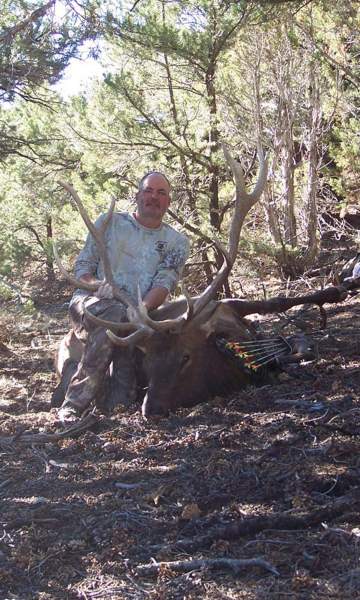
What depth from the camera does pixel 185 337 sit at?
5238 mm

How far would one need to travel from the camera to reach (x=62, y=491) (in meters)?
3.88

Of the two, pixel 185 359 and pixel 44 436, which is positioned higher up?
pixel 185 359

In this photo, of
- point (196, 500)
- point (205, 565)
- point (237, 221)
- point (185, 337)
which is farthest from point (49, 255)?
point (205, 565)

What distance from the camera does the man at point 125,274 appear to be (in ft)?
17.1

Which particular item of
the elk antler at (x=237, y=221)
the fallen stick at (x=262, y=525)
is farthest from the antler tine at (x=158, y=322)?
the fallen stick at (x=262, y=525)

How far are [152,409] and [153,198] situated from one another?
74.5 inches

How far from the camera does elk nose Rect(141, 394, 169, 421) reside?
16.2 feet

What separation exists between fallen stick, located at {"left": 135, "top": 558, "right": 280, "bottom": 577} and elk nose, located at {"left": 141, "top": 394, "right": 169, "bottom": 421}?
2.01m

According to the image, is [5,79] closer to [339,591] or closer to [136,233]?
[136,233]

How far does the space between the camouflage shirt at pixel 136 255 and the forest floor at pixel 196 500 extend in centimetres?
112

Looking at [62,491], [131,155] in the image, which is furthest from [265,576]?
[131,155]

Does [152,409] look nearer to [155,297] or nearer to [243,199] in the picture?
[155,297]

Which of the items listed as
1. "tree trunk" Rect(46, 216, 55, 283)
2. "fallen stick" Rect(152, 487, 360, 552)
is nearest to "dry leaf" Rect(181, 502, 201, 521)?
"fallen stick" Rect(152, 487, 360, 552)

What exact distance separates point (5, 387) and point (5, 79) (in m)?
2.79
